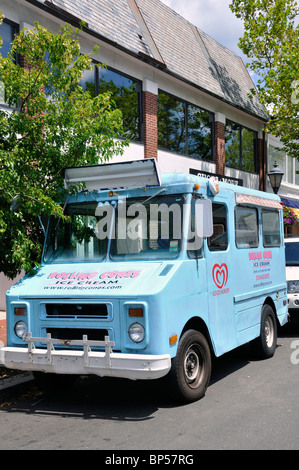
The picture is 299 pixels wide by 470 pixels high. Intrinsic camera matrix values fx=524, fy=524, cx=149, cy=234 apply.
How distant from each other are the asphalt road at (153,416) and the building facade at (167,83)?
486 centimetres

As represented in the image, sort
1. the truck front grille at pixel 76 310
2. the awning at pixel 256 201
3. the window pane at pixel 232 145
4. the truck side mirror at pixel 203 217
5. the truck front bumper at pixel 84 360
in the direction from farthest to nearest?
the window pane at pixel 232 145 < the awning at pixel 256 201 < the truck side mirror at pixel 203 217 < the truck front grille at pixel 76 310 < the truck front bumper at pixel 84 360

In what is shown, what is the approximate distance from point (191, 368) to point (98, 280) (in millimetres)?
1440

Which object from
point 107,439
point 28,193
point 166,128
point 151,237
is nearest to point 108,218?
point 151,237

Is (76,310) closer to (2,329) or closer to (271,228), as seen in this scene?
(271,228)

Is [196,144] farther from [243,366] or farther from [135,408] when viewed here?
[135,408]

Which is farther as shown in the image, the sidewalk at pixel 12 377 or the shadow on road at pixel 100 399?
the sidewalk at pixel 12 377

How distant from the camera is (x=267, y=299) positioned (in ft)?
27.6

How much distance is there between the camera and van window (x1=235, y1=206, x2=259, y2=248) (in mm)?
7344

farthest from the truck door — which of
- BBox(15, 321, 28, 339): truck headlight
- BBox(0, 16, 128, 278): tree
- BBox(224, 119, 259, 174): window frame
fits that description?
BBox(224, 119, 259, 174): window frame

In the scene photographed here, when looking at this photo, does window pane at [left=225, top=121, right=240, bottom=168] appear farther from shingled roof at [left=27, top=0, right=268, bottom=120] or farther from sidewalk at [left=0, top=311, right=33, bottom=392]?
sidewalk at [left=0, top=311, right=33, bottom=392]

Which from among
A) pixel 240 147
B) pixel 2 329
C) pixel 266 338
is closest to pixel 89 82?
pixel 2 329

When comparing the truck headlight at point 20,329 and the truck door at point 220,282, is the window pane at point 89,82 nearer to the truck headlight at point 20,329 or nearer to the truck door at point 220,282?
the truck door at point 220,282

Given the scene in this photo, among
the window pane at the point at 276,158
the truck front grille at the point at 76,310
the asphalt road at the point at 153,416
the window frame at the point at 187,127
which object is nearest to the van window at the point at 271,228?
the asphalt road at the point at 153,416

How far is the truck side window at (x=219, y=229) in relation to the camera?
663 centimetres
